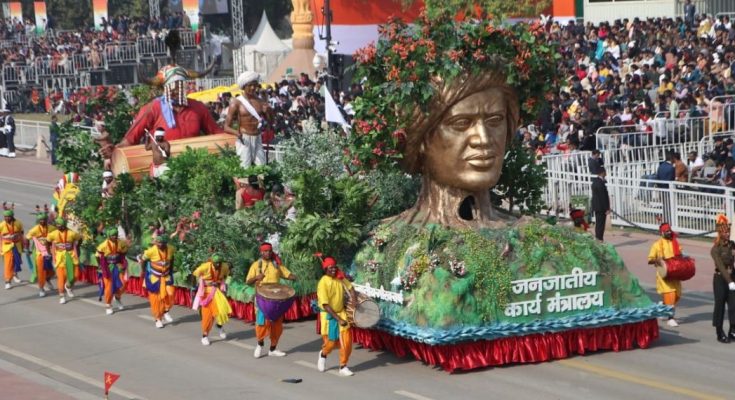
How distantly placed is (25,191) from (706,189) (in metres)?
17.5

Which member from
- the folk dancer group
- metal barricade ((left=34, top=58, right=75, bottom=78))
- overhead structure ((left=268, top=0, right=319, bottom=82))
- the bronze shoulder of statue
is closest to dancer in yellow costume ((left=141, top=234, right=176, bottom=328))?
the folk dancer group

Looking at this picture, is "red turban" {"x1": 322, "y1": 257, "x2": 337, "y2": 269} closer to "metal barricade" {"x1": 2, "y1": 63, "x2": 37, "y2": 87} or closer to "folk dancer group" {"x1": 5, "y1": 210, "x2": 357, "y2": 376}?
"folk dancer group" {"x1": 5, "y1": 210, "x2": 357, "y2": 376}

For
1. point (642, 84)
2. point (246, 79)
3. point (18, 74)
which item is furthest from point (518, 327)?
point (18, 74)

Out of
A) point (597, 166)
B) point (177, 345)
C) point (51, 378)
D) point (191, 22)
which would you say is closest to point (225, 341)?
point (177, 345)

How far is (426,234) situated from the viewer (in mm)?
18047

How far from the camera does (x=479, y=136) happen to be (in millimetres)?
18031

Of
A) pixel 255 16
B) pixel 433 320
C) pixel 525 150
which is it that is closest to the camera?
pixel 433 320

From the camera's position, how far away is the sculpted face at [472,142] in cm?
1805

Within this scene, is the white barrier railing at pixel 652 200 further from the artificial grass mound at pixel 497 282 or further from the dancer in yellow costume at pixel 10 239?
the dancer in yellow costume at pixel 10 239

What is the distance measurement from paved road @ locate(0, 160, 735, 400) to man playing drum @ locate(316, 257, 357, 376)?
1.12ft

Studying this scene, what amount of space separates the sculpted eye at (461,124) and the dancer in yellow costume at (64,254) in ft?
24.4

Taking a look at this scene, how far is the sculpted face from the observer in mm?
18047

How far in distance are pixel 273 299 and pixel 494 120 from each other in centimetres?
351

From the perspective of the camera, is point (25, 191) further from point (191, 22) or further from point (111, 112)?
point (191, 22)
